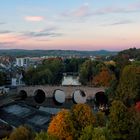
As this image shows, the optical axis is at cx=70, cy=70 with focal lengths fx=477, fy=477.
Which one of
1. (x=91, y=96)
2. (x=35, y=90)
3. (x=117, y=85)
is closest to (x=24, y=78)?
(x=35, y=90)

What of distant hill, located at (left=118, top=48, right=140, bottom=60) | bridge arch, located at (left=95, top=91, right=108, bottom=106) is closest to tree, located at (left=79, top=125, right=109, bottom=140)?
bridge arch, located at (left=95, top=91, right=108, bottom=106)

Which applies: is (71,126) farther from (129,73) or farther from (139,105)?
(129,73)

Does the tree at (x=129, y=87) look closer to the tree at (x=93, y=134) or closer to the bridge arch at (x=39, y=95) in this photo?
the bridge arch at (x=39, y=95)

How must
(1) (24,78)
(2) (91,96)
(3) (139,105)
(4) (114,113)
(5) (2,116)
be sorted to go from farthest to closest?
1. (1) (24,78)
2. (2) (91,96)
3. (5) (2,116)
4. (3) (139,105)
5. (4) (114,113)

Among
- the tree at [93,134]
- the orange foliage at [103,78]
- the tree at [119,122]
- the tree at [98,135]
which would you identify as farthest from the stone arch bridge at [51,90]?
the tree at [98,135]

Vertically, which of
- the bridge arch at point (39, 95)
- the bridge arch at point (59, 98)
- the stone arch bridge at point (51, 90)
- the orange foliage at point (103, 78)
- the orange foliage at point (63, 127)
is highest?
the orange foliage at point (63, 127)

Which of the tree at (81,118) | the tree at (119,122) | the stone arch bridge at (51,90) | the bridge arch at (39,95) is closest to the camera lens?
the tree at (81,118)
